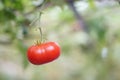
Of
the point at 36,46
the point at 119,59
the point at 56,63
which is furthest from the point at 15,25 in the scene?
the point at 56,63

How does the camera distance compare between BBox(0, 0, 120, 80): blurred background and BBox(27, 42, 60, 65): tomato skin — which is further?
BBox(0, 0, 120, 80): blurred background

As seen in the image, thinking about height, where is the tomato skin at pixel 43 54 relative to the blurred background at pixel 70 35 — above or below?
above

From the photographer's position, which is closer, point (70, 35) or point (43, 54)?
point (43, 54)

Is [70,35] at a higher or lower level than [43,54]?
lower

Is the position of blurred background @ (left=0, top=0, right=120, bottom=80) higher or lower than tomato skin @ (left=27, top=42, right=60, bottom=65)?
lower

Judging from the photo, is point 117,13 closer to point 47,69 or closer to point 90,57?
point 90,57

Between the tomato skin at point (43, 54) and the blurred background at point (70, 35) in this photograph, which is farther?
the blurred background at point (70, 35)
